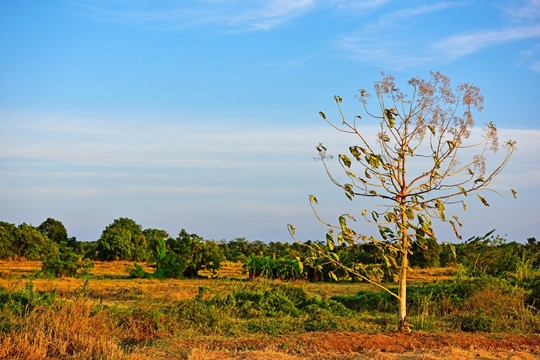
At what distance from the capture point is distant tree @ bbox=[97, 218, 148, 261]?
3412cm

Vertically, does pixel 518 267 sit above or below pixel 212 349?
above

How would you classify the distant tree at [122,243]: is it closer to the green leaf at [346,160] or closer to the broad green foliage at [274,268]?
the broad green foliage at [274,268]

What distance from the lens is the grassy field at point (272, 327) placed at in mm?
7898

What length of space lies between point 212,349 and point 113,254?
27857 millimetres

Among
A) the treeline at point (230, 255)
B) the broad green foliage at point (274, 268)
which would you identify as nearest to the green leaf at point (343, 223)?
the treeline at point (230, 255)

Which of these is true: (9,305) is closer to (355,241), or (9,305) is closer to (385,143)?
(355,241)

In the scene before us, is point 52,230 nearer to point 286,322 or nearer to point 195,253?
point 195,253

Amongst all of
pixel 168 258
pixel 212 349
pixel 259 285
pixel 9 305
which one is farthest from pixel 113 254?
pixel 212 349

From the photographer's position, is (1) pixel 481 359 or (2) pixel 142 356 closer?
(2) pixel 142 356

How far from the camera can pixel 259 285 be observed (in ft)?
44.3

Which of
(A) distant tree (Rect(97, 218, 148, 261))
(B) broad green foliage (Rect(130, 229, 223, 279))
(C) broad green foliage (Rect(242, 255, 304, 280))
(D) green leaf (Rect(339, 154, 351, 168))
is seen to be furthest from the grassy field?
(A) distant tree (Rect(97, 218, 148, 261))

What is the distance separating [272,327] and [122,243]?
2602cm

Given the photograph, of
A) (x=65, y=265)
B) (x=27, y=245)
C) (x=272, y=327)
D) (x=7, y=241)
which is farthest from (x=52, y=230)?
(x=272, y=327)

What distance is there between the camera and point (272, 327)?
32.5 ft
